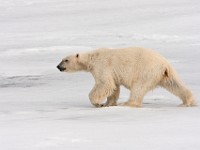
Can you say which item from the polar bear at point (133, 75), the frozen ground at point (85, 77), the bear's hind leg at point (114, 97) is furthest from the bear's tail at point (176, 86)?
the bear's hind leg at point (114, 97)

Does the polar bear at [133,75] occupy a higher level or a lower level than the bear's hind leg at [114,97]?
higher

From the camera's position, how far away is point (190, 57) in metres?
9.89

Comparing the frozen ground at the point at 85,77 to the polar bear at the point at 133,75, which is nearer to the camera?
the frozen ground at the point at 85,77

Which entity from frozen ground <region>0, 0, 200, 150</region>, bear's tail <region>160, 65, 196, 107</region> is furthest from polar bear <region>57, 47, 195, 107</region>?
frozen ground <region>0, 0, 200, 150</region>

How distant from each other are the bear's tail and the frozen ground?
16 centimetres

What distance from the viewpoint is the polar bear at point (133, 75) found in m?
6.16

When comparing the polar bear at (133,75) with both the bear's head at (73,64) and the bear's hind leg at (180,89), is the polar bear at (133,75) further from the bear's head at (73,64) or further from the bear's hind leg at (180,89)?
the bear's head at (73,64)

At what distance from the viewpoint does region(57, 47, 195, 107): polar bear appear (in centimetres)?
616

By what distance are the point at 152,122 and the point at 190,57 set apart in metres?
5.39

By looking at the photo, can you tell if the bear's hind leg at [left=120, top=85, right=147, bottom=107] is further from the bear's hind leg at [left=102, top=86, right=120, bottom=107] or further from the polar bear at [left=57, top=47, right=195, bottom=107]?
the bear's hind leg at [left=102, top=86, right=120, bottom=107]

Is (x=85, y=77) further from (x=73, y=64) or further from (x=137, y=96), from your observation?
(x=137, y=96)

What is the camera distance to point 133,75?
6.27 m

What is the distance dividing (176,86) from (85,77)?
9.00 ft

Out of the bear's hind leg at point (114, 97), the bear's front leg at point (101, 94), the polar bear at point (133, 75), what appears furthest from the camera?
the bear's hind leg at point (114, 97)
